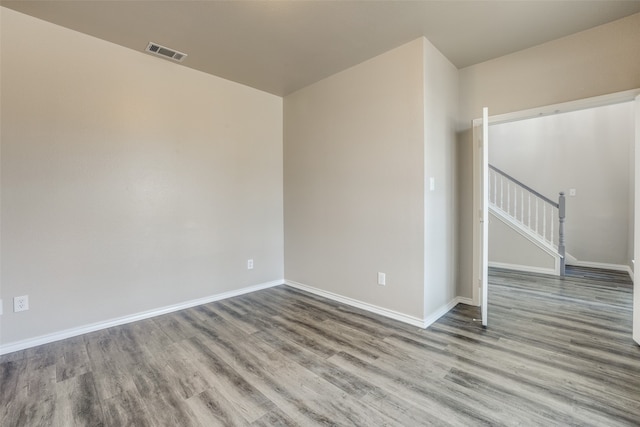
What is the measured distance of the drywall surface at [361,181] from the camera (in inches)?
105

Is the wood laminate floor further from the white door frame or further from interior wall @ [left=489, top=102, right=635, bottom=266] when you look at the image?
interior wall @ [left=489, top=102, right=635, bottom=266]

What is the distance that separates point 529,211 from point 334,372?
4.87 m

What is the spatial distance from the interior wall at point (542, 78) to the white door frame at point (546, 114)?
5 cm

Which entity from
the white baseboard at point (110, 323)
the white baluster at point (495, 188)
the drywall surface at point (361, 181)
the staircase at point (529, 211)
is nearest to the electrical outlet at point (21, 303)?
the white baseboard at point (110, 323)

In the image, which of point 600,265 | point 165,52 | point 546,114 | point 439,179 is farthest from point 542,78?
point 600,265

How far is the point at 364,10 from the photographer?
2.20 meters

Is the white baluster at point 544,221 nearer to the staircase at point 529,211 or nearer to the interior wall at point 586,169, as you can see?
the staircase at point 529,211

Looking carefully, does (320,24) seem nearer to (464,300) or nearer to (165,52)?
(165,52)

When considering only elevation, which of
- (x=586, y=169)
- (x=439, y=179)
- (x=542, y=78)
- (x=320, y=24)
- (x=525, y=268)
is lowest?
(x=525, y=268)

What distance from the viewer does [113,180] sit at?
267 centimetres

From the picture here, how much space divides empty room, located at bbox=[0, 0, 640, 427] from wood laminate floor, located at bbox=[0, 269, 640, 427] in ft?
0.06

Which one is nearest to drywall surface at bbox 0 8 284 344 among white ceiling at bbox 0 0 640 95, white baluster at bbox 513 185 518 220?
white ceiling at bbox 0 0 640 95

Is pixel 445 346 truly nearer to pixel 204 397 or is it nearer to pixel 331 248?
pixel 331 248

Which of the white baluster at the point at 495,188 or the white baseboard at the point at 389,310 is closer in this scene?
the white baseboard at the point at 389,310
